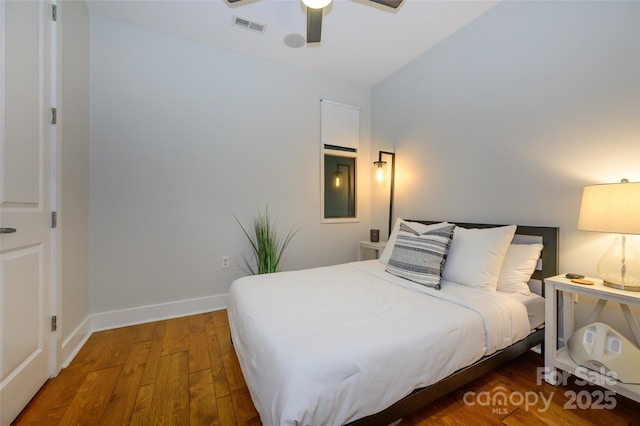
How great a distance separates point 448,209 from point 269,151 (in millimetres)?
2094

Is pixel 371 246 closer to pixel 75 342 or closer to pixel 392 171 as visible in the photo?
pixel 392 171

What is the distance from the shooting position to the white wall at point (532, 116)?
1.61 m

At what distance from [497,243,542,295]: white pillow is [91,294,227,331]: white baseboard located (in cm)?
265

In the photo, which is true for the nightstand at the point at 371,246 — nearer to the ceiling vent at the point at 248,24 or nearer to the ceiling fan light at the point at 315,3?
the ceiling fan light at the point at 315,3

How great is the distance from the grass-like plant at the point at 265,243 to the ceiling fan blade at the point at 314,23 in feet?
5.83

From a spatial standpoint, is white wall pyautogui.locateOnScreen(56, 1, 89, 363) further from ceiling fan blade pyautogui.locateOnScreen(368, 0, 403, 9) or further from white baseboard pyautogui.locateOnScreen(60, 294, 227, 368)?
ceiling fan blade pyautogui.locateOnScreen(368, 0, 403, 9)

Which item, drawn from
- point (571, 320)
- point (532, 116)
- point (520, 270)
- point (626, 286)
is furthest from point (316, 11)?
point (571, 320)

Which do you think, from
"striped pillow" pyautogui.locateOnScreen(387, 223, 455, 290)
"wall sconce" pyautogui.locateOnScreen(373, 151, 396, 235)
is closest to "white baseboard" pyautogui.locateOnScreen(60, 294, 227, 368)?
"striped pillow" pyautogui.locateOnScreen(387, 223, 455, 290)

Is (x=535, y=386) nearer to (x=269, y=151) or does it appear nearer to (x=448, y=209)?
(x=448, y=209)

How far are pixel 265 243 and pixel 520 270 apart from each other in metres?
2.29

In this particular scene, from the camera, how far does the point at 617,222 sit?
4.40 ft

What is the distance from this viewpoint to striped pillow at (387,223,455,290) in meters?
1.87

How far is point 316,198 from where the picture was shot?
3.32 metres

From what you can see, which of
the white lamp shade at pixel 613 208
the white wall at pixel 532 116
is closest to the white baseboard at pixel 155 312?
the white wall at pixel 532 116
